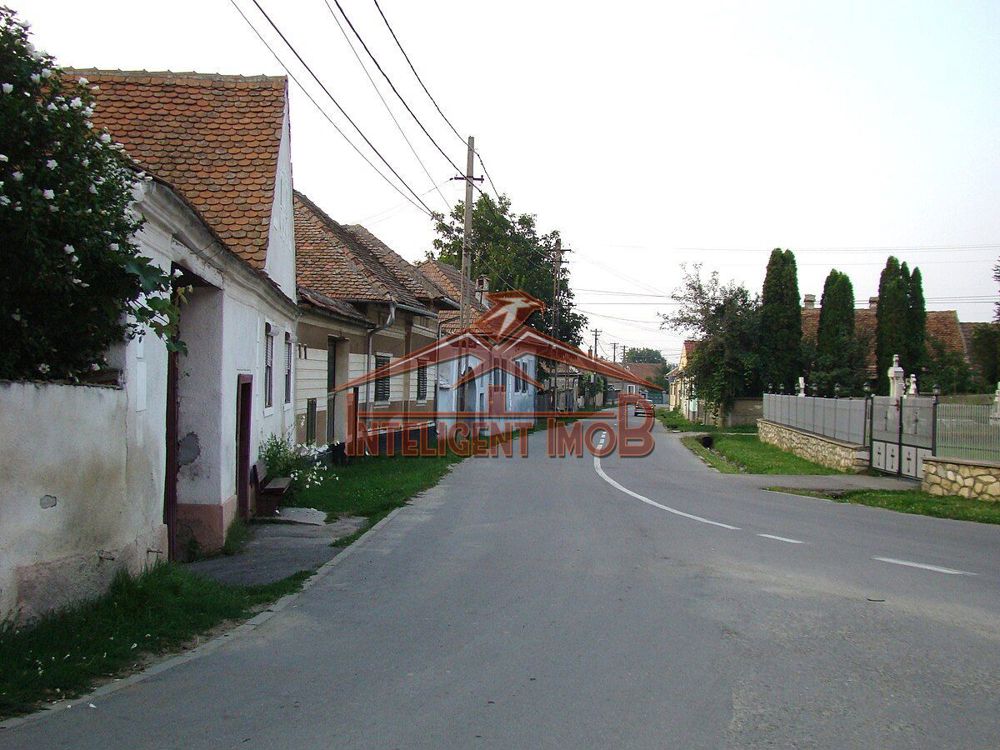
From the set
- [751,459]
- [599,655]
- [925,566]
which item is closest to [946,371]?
[751,459]

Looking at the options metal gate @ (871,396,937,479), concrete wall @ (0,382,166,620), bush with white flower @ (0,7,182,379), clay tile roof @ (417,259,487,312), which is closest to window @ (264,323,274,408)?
concrete wall @ (0,382,166,620)

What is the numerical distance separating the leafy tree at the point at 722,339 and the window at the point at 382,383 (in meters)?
26.7

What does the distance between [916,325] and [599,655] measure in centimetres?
4261

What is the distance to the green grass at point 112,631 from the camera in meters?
5.01

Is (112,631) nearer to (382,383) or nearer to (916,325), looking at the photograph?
(382,383)

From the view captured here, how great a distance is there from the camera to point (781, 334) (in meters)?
47.0

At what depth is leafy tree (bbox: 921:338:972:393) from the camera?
3934 centimetres

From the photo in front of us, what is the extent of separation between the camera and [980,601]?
7809 millimetres

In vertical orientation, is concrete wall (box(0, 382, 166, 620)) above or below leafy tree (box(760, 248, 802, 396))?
below

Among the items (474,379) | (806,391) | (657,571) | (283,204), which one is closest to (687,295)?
(806,391)

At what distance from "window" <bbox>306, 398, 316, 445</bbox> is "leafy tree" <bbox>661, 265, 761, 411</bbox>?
3222 cm

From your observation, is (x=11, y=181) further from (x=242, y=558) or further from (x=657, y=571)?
(x=657, y=571)

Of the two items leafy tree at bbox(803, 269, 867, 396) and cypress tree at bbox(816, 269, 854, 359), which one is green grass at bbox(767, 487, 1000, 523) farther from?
cypress tree at bbox(816, 269, 854, 359)

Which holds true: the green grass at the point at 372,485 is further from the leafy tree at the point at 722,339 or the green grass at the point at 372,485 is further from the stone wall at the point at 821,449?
the leafy tree at the point at 722,339
